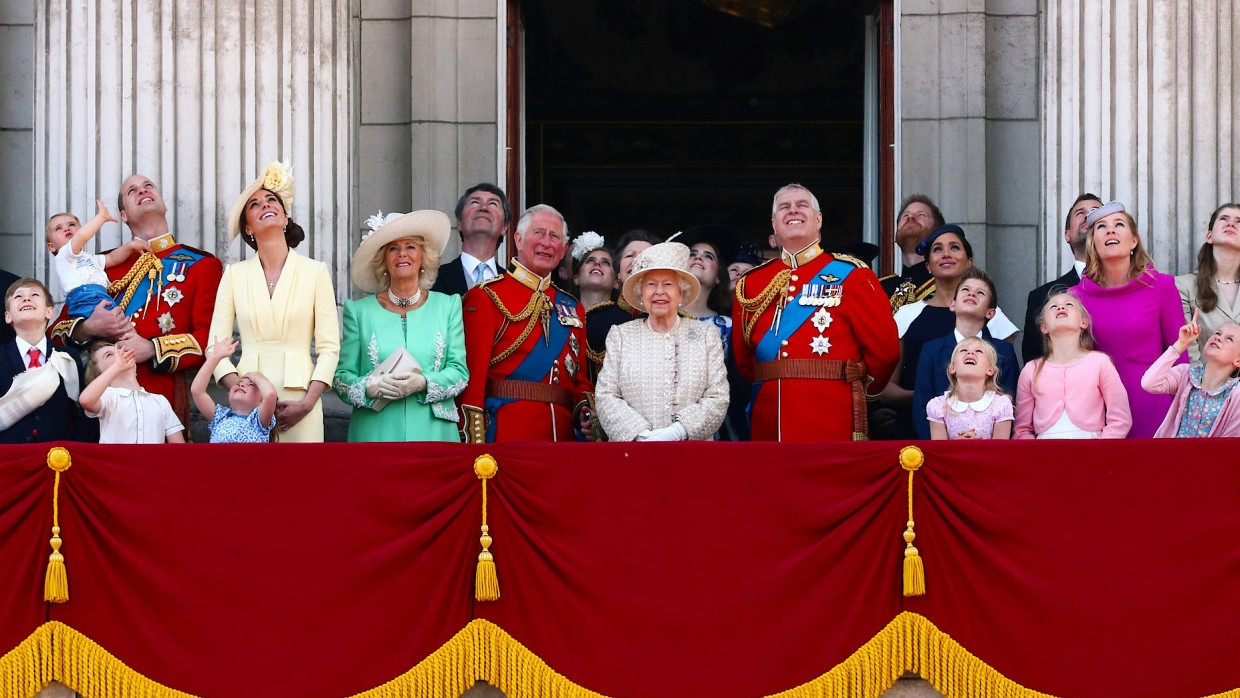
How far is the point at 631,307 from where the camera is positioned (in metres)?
8.48

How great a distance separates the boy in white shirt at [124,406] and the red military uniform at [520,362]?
48.4 inches

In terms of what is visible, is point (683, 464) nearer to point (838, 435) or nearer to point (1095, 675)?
point (838, 435)

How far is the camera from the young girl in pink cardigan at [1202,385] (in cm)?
726

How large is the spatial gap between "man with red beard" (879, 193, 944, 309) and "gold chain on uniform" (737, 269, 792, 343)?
91 cm

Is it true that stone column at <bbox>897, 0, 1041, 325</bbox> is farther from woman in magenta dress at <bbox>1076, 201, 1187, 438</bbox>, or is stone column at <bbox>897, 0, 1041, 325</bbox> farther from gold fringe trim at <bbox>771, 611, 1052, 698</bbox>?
gold fringe trim at <bbox>771, 611, 1052, 698</bbox>

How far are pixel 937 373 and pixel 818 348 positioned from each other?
0.51 meters

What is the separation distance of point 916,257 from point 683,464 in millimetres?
2580

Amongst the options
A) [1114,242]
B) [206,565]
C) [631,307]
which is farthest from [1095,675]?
[206,565]

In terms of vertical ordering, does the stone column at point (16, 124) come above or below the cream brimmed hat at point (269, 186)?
above

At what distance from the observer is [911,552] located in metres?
6.93

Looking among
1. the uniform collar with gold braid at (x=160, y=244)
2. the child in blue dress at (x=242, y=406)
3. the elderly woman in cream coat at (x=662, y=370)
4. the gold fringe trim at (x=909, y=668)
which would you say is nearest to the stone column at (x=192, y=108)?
the uniform collar with gold braid at (x=160, y=244)

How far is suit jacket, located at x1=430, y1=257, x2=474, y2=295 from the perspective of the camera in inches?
338

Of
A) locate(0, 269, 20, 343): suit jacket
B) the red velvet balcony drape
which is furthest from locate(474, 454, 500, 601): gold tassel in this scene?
locate(0, 269, 20, 343): suit jacket

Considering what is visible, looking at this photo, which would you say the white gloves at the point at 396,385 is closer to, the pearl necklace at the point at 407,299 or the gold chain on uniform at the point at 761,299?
the pearl necklace at the point at 407,299
